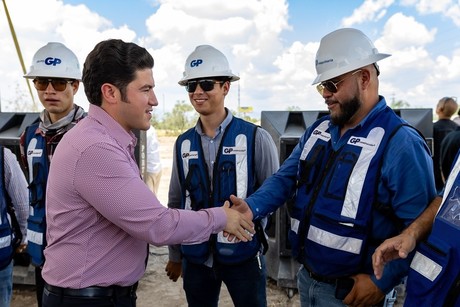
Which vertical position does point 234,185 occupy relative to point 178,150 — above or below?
below

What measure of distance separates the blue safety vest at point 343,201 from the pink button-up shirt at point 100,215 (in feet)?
1.94

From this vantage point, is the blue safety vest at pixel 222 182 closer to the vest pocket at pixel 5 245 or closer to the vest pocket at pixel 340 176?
the vest pocket at pixel 340 176

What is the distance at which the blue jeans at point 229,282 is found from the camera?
275cm

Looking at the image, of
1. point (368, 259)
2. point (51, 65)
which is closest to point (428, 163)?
point (368, 259)

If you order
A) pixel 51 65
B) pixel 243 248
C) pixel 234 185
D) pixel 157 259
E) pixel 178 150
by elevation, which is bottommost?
pixel 157 259

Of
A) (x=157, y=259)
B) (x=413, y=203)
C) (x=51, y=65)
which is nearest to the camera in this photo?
(x=413, y=203)

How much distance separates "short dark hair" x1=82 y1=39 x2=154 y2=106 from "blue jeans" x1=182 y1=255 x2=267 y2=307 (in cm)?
148

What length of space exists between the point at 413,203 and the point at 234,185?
1.27 metres

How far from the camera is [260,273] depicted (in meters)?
2.80

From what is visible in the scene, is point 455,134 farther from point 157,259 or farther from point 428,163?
point 157,259

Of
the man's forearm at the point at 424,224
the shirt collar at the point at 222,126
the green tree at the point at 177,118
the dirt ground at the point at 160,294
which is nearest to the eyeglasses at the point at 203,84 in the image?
the shirt collar at the point at 222,126

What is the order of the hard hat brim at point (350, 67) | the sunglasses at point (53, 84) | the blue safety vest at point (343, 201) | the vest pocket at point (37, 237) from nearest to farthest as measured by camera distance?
1. the blue safety vest at point (343, 201)
2. the hard hat brim at point (350, 67)
3. the vest pocket at point (37, 237)
4. the sunglasses at point (53, 84)

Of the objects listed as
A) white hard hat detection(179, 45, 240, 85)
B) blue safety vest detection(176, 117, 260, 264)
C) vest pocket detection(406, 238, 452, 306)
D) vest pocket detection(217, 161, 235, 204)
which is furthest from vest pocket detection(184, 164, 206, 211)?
vest pocket detection(406, 238, 452, 306)

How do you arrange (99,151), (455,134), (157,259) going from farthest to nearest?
1. (157,259)
2. (455,134)
3. (99,151)
